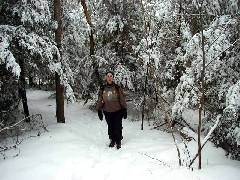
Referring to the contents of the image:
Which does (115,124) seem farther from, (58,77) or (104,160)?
(58,77)

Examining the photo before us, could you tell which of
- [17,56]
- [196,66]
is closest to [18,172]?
[17,56]

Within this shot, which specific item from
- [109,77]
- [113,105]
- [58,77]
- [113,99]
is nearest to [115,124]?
[113,105]

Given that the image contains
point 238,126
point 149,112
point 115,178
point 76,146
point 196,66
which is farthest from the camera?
point 149,112

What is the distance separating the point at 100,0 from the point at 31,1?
15.8 ft

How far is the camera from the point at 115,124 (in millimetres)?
9414

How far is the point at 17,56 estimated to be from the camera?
10.1 m

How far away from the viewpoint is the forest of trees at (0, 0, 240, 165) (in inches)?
323

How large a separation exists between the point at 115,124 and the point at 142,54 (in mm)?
3419

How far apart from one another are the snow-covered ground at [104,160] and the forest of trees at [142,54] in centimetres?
89

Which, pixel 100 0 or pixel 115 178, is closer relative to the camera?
pixel 115 178

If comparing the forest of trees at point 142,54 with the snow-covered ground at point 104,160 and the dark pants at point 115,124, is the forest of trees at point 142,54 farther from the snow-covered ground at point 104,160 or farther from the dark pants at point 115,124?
the dark pants at point 115,124

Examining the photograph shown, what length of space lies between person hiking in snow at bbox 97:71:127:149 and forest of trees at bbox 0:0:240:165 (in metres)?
1.10

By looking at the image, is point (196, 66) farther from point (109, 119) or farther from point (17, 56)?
point (17, 56)

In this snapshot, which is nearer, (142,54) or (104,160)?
(104,160)
